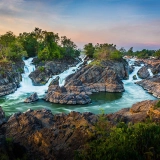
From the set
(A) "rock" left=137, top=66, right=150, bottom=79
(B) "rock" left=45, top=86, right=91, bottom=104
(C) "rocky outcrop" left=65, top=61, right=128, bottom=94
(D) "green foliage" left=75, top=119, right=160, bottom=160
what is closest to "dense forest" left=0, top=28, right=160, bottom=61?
(A) "rock" left=137, top=66, right=150, bottom=79

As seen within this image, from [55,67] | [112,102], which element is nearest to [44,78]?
[55,67]

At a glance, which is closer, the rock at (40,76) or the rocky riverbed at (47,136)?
the rocky riverbed at (47,136)

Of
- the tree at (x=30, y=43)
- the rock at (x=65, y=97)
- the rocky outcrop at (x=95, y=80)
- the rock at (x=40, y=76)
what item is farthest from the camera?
the tree at (x=30, y=43)

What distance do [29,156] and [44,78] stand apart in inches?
1372

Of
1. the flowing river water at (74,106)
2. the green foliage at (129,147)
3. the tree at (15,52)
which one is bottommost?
the flowing river water at (74,106)

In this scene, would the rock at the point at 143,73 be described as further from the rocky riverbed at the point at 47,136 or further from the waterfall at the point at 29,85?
the rocky riverbed at the point at 47,136

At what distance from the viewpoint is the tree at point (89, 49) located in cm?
7462

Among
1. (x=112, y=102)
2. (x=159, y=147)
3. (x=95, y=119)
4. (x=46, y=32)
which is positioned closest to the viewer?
(x=159, y=147)

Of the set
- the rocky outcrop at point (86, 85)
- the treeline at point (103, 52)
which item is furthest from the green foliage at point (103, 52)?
the rocky outcrop at point (86, 85)

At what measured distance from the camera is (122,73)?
2274 inches

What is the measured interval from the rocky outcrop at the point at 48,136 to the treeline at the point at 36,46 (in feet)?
130

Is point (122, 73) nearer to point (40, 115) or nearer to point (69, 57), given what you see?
point (69, 57)

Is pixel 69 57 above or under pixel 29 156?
above

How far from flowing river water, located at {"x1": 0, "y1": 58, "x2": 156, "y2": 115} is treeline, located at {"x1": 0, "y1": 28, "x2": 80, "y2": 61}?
7.99 metres
